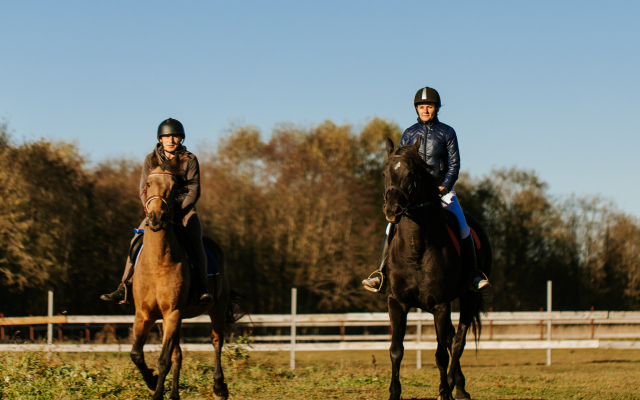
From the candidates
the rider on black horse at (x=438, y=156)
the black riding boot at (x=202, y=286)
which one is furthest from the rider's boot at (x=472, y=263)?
the black riding boot at (x=202, y=286)

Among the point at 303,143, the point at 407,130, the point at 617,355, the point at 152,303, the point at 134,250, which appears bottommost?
the point at 617,355

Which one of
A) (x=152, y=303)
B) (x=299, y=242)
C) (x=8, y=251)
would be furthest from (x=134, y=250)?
(x=299, y=242)

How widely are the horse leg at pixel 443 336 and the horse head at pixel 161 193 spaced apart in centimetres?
280

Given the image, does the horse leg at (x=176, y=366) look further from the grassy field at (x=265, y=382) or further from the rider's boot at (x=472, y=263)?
the rider's boot at (x=472, y=263)

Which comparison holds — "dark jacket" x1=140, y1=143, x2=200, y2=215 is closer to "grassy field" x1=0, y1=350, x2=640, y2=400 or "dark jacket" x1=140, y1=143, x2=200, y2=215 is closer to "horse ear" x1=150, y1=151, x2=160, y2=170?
"horse ear" x1=150, y1=151, x2=160, y2=170

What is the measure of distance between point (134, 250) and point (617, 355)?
50.5 feet

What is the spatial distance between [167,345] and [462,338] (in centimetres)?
318

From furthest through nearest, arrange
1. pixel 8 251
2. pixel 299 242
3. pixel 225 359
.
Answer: pixel 299 242 < pixel 8 251 < pixel 225 359

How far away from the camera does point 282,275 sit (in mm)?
34875

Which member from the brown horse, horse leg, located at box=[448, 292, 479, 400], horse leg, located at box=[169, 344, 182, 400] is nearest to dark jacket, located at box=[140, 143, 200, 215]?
the brown horse

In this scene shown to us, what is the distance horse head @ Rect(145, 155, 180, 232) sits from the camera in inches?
241

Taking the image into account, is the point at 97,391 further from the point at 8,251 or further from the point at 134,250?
the point at 8,251

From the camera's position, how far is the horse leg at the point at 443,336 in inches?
248

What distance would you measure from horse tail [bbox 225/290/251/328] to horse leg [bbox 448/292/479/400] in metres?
3.15
